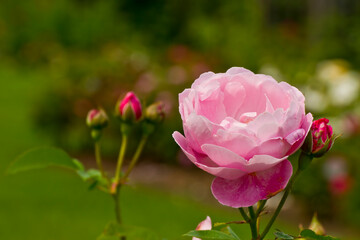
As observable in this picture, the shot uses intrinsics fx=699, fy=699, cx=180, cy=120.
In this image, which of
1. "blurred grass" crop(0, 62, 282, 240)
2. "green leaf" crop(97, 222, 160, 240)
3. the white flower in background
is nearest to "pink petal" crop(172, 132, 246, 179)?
"green leaf" crop(97, 222, 160, 240)

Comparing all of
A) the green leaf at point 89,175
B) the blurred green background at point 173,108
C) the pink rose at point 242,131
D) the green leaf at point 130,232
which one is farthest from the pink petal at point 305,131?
the blurred green background at point 173,108

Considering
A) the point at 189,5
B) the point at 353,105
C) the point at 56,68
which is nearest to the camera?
the point at 353,105

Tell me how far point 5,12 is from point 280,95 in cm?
1183

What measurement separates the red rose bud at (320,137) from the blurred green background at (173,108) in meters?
3.26

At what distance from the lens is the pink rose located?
0.49 metres

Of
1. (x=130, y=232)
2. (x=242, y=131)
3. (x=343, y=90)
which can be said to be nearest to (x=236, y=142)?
(x=242, y=131)

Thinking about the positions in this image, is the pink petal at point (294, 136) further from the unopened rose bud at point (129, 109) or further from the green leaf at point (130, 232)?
the unopened rose bud at point (129, 109)

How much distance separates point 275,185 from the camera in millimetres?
508

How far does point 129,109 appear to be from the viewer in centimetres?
79

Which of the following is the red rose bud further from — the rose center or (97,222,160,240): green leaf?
(97,222,160,240): green leaf

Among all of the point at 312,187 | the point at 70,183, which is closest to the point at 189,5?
the point at 70,183

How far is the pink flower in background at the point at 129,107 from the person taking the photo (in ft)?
2.53

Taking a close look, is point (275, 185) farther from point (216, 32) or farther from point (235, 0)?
point (235, 0)

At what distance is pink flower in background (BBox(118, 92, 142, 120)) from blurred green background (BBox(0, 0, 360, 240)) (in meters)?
3.00
